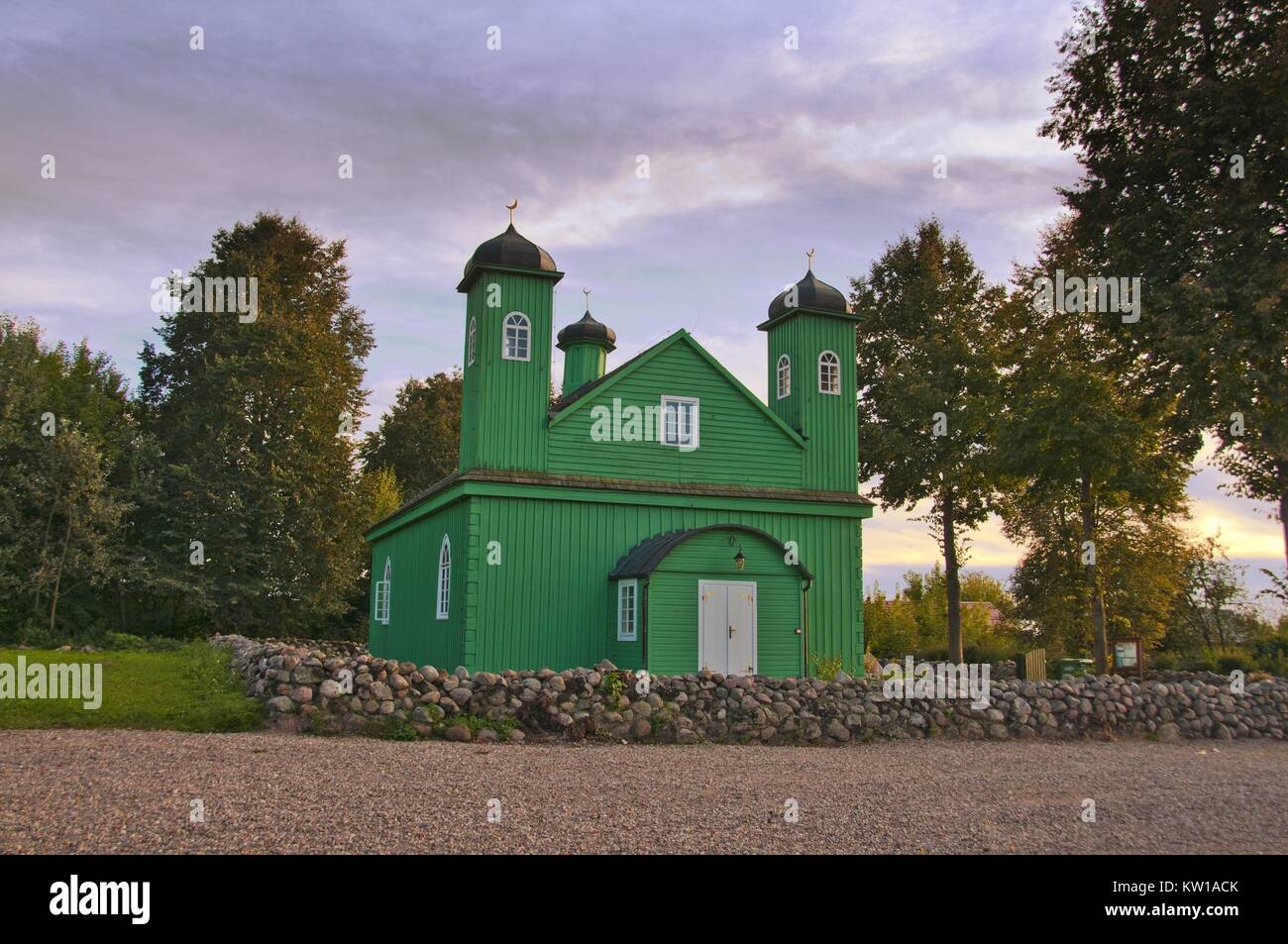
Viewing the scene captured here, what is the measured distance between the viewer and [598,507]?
19156mm

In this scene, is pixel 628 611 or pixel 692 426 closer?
pixel 628 611

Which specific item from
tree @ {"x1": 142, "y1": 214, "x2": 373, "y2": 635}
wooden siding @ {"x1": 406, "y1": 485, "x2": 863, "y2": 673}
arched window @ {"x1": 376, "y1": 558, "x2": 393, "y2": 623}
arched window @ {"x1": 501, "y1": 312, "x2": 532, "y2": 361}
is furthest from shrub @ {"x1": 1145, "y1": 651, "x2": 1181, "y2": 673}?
tree @ {"x1": 142, "y1": 214, "x2": 373, "y2": 635}

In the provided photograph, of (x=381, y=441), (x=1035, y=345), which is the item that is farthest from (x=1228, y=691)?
(x=381, y=441)

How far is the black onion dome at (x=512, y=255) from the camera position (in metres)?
19.5

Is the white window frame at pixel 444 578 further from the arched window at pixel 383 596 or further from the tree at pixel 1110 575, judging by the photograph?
the tree at pixel 1110 575

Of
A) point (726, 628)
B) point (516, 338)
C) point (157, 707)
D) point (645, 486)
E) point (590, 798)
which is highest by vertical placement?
point (516, 338)

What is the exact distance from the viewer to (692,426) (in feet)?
66.9

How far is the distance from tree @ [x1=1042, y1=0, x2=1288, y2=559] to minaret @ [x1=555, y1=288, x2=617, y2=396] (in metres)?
13.1

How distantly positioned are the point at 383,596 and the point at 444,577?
22.2 ft

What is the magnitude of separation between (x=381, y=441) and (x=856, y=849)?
4204 cm

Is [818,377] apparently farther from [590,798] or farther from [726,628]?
[590,798]

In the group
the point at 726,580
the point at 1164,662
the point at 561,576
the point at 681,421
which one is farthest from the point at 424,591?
the point at 1164,662

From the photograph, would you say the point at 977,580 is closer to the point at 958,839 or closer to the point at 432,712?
the point at 432,712

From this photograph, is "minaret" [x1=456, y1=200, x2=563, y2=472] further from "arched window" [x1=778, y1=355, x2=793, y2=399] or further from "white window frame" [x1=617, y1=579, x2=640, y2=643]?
"arched window" [x1=778, y1=355, x2=793, y2=399]
